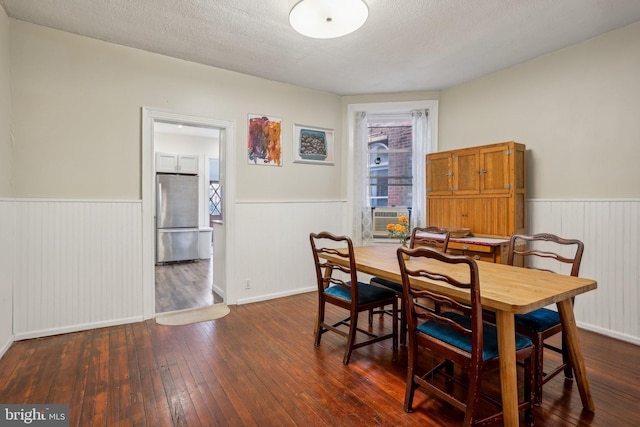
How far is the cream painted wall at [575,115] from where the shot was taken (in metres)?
2.83

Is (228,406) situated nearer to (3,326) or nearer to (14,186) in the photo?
(3,326)

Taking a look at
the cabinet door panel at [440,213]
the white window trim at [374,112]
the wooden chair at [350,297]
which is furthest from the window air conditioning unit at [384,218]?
the wooden chair at [350,297]

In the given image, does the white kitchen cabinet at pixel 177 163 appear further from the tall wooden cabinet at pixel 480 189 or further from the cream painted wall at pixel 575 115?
the cream painted wall at pixel 575 115

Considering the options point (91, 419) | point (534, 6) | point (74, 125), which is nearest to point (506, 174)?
point (534, 6)

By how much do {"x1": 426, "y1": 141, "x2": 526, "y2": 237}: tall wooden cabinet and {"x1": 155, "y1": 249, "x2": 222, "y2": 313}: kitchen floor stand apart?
2.94 meters

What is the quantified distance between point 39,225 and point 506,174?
4.33m

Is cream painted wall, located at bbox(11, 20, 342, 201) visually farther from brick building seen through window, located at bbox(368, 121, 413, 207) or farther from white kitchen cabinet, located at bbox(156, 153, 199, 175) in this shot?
white kitchen cabinet, located at bbox(156, 153, 199, 175)

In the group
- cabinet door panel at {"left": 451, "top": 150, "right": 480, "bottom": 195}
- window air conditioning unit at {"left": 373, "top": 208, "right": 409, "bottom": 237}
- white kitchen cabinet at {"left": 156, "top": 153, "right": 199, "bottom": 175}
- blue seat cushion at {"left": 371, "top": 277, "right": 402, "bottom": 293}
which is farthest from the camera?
white kitchen cabinet at {"left": 156, "top": 153, "right": 199, "bottom": 175}

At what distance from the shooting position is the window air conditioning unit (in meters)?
4.55

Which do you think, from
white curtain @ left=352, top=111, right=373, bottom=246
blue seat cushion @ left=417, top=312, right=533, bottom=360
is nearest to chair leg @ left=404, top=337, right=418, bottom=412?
blue seat cushion @ left=417, top=312, right=533, bottom=360

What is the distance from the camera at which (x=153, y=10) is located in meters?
2.58

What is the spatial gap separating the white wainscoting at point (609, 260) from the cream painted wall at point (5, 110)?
4.86 m

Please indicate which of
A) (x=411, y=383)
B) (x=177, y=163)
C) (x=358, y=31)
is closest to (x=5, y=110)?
(x=358, y=31)

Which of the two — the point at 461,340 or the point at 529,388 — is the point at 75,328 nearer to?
the point at 461,340
